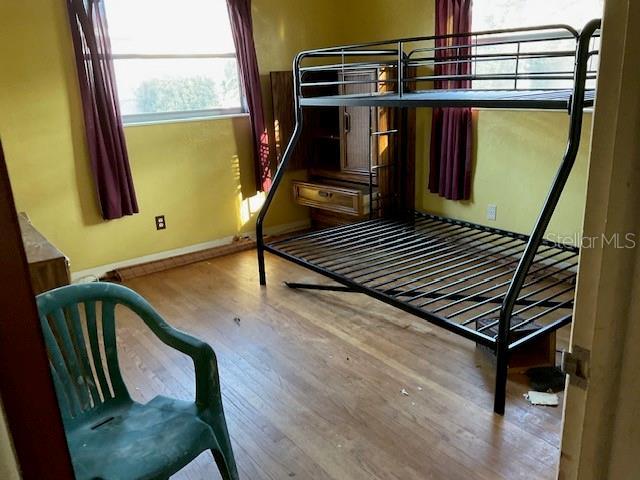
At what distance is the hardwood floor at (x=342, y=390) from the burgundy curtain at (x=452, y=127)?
1.20 metres

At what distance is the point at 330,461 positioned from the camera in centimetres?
182

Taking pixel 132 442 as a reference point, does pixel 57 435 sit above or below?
above

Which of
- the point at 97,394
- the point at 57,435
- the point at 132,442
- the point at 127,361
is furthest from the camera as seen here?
the point at 127,361

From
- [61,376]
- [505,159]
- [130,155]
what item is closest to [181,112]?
[130,155]

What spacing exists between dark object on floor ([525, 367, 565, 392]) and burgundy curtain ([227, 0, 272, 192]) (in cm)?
258

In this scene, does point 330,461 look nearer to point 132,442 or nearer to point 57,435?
point 132,442

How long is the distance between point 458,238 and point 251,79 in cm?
192

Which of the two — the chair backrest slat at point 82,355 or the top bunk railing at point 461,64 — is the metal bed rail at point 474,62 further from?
the chair backrest slat at point 82,355

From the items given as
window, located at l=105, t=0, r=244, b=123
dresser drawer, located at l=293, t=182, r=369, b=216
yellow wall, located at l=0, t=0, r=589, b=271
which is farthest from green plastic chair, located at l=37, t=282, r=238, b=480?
dresser drawer, located at l=293, t=182, r=369, b=216

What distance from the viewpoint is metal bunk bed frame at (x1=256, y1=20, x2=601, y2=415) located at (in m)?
1.92

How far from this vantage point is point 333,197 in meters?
4.10

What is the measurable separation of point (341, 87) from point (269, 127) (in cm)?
65

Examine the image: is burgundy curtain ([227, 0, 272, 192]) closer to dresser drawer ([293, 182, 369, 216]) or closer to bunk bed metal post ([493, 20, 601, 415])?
dresser drawer ([293, 182, 369, 216])

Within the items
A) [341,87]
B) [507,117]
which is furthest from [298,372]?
[341,87]
